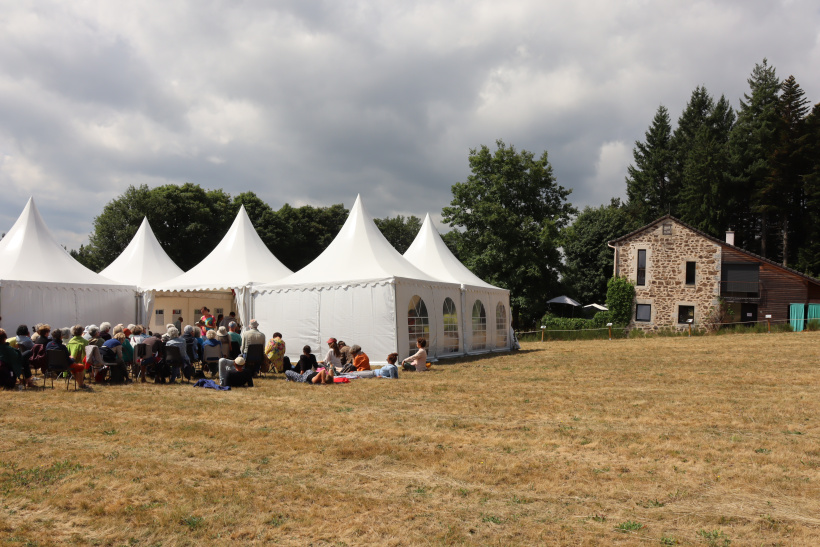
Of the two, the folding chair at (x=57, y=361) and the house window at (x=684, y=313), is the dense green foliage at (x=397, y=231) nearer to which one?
the house window at (x=684, y=313)

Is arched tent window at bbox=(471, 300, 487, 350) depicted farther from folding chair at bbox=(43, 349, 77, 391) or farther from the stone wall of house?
the stone wall of house

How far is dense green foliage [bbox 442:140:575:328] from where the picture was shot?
31703 mm

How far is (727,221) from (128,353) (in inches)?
1547

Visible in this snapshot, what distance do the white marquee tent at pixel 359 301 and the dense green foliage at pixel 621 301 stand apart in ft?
61.4

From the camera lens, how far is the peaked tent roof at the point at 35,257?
1611 cm

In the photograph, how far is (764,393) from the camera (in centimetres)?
915

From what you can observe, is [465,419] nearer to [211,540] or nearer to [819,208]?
[211,540]

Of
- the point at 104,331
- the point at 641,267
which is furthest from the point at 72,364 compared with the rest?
the point at 641,267

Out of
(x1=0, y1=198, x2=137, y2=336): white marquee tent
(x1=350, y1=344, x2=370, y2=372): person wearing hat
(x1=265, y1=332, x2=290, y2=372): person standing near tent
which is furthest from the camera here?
(x1=0, y1=198, x2=137, y2=336): white marquee tent

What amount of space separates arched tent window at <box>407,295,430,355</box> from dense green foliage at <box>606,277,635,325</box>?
20.1 m

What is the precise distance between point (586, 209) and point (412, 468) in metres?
41.2

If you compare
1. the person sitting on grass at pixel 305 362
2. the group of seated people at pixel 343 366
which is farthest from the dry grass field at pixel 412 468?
the person sitting on grass at pixel 305 362

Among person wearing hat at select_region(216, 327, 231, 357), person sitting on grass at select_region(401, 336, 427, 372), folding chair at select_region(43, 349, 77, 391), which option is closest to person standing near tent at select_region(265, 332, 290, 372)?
person wearing hat at select_region(216, 327, 231, 357)

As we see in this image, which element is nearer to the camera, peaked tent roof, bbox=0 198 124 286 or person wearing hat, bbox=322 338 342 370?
person wearing hat, bbox=322 338 342 370
